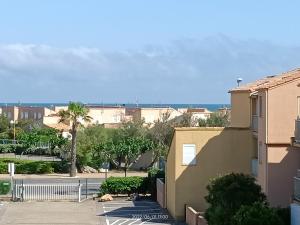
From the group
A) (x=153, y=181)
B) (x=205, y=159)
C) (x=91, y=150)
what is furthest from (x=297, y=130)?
(x=91, y=150)

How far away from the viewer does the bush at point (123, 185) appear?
1887 inches

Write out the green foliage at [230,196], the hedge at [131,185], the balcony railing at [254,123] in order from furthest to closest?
the hedge at [131,185]
the balcony railing at [254,123]
the green foliage at [230,196]

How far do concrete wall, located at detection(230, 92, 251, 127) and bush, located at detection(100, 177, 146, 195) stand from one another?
931 centimetres

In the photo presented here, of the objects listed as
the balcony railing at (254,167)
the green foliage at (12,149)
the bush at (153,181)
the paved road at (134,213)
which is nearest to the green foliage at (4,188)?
the paved road at (134,213)

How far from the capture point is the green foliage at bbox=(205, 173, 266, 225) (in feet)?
92.3

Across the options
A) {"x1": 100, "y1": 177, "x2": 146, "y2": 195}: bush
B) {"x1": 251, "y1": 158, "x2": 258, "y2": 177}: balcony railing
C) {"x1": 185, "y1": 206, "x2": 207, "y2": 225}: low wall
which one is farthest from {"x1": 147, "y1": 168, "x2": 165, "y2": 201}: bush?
{"x1": 251, "y1": 158, "x2": 258, "y2": 177}: balcony railing

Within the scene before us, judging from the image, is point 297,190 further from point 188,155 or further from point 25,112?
point 25,112

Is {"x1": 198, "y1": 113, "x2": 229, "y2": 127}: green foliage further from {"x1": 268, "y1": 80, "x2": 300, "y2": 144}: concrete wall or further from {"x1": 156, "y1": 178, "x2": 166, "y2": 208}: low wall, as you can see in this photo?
{"x1": 268, "y1": 80, "x2": 300, "y2": 144}: concrete wall

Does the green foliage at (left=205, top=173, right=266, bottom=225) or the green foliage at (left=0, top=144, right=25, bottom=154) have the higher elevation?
the green foliage at (left=0, top=144, right=25, bottom=154)

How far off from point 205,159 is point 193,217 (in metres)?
4.67

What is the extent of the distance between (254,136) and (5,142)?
5791 cm

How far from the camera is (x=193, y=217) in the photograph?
34.7 m

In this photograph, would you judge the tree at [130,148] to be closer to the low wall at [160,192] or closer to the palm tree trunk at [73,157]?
the palm tree trunk at [73,157]

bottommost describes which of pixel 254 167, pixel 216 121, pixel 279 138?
pixel 254 167
